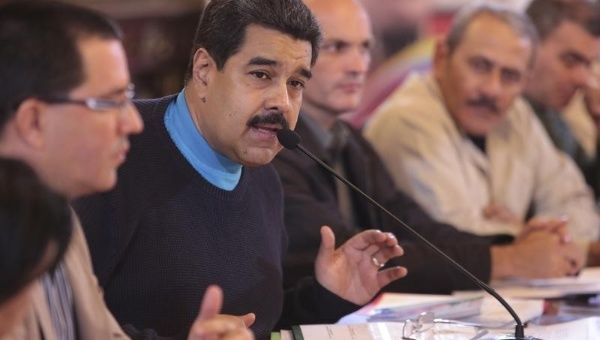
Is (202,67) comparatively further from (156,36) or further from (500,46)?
(156,36)

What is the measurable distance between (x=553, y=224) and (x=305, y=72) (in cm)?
95

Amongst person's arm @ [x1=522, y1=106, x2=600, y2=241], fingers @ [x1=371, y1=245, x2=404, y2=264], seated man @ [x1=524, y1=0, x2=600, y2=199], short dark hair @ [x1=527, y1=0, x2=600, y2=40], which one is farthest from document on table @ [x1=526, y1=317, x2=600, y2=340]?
short dark hair @ [x1=527, y1=0, x2=600, y2=40]

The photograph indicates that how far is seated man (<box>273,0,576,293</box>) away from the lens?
2.06 metres

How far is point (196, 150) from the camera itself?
153cm

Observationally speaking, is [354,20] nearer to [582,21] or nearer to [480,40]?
[480,40]

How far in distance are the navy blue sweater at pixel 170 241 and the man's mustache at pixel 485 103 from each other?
119 centimetres

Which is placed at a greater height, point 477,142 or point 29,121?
point 29,121

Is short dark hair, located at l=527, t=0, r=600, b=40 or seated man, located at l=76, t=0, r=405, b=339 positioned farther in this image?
short dark hair, located at l=527, t=0, r=600, b=40

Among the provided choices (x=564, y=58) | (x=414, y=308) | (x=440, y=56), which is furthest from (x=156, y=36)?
(x=414, y=308)

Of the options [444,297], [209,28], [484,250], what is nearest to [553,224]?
[484,250]

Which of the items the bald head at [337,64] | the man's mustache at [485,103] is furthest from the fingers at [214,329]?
the man's mustache at [485,103]

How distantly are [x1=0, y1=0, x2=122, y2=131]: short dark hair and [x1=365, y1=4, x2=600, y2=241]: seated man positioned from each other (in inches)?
58.4

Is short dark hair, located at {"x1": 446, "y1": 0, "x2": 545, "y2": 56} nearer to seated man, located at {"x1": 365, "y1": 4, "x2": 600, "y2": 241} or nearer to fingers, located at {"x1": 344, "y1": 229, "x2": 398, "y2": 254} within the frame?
seated man, located at {"x1": 365, "y1": 4, "x2": 600, "y2": 241}

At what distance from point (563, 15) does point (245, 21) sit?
6.51ft
